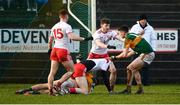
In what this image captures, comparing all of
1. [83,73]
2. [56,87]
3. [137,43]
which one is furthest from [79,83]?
[137,43]

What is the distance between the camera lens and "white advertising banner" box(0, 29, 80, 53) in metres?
21.8

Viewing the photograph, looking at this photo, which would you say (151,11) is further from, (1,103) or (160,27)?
(1,103)

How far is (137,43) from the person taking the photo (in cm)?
1653

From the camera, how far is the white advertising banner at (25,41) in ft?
71.4

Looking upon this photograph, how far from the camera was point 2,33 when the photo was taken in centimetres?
2172

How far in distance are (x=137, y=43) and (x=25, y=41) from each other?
6034 mm

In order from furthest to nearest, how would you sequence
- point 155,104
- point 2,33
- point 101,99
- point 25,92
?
point 2,33 < point 25,92 < point 101,99 < point 155,104

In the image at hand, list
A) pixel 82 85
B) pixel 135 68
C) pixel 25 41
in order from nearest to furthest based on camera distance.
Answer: pixel 82 85, pixel 135 68, pixel 25 41

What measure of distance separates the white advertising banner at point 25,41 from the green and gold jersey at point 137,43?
5.39 m

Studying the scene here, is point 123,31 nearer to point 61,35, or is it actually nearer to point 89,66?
point 89,66

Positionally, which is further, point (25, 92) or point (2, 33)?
point (2, 33)

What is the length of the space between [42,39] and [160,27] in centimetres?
360

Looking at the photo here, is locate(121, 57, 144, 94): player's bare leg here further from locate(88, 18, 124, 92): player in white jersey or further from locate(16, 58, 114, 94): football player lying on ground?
locate(16, 58, 114, 94): football player lying on ground

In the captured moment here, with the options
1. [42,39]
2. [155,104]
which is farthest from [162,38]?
[155,104]
